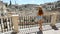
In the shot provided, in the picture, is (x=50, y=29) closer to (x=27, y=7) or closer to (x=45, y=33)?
(x=45, y=33)

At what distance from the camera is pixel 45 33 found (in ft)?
15.0

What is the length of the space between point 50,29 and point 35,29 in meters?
0.54

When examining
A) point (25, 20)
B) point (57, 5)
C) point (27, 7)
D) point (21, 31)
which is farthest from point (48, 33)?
point (57, 5)

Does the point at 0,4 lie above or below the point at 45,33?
above

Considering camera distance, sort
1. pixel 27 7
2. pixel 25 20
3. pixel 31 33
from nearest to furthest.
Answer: pixel 31 33 → pixel 25 20 → pixel 27 7

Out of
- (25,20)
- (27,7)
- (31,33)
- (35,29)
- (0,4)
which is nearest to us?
(31,33)

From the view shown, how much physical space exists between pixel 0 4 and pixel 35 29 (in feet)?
15.5

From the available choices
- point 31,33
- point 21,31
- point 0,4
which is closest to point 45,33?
point 31,33

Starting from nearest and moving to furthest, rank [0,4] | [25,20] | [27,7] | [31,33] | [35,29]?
1. [31,33]
2. [35,29]
3. [25,20]
4. [27,7]
5. [0,4]

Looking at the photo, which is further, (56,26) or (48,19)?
(48,19)

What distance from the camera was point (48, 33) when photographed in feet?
14.9

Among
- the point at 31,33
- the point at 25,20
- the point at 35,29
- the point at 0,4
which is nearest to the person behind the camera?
the point at 31,33

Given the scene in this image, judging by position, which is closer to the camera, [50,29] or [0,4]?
[50,29]

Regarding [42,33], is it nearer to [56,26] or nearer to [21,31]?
[21,31]
